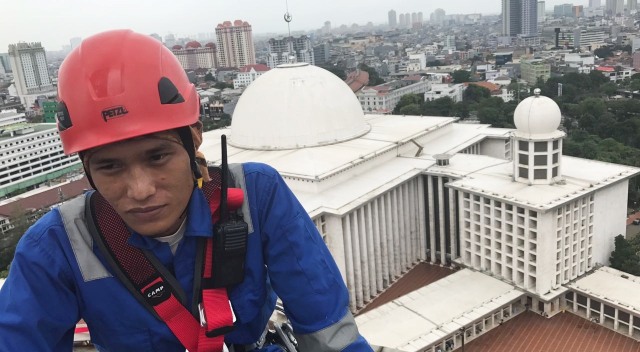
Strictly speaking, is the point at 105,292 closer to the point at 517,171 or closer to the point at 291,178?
the point at 291,178

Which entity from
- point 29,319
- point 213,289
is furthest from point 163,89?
point 29,319

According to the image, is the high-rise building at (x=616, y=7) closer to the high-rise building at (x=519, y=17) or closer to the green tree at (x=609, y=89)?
the high-rise building at (x=519, y=17)

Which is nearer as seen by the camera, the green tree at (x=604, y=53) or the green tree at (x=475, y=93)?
the green tree at (x=475, y=93)

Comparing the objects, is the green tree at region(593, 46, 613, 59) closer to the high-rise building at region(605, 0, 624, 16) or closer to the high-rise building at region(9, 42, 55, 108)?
the high-rise building at region(9, 42, 55, 108)

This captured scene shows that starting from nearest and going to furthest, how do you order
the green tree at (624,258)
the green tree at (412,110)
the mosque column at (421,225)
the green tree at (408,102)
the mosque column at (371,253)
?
the green tree at (624,258)
the mosque column at (371,253)
the mosque column at (421,225)
the green tree at (412,110)
the green tree at (408,102)

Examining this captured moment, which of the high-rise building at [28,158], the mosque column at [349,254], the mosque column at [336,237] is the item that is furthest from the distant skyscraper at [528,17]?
the mosque column at [336,237]
